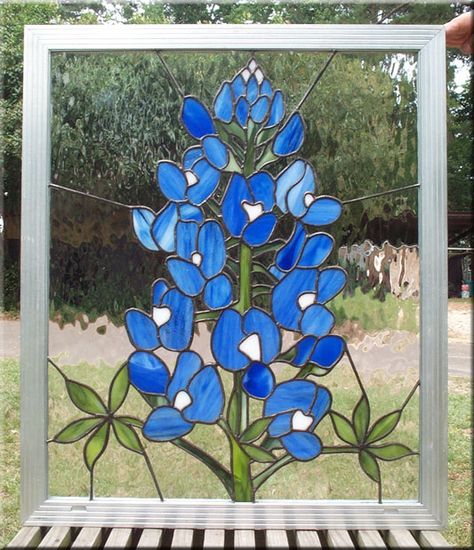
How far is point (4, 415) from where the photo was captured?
3.13 meters

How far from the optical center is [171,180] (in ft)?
6.08

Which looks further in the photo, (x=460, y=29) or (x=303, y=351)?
(x=460, y=29)

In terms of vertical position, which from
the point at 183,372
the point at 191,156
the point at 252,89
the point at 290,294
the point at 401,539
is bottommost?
the point at 401,539

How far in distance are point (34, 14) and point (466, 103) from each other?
196 inches

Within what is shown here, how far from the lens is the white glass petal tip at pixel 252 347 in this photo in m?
1.84

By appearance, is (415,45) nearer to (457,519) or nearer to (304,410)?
(304,410)

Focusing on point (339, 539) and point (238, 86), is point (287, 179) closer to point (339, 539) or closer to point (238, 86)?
point (238, 86)

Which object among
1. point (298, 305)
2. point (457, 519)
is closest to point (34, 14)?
→ point (298, 305)

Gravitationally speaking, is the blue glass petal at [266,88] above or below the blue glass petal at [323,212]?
above

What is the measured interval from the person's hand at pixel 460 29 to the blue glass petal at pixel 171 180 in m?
1.09

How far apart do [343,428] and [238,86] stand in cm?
119

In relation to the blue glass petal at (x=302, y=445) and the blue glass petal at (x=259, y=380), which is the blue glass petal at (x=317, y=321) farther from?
the blue glass petal at (x=302, y=445)

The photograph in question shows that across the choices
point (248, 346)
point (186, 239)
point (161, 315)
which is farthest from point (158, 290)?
point (248, 346)

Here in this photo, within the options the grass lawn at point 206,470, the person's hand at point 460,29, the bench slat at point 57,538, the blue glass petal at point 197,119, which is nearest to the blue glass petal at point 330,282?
the grass lawn at point 206,470
